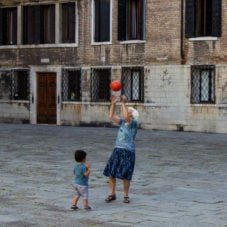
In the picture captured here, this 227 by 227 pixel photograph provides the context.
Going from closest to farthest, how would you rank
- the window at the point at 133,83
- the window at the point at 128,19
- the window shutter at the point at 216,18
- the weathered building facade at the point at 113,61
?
the window shutter at the point at 216,18 < the weathered building facade at the point at 113,61 < the window at the point at 133,83 < the window at the point at 128,19

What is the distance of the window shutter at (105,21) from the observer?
1355 inches

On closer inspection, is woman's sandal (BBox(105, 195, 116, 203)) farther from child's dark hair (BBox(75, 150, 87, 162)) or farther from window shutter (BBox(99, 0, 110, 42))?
window shutter (BBox(99, 0, 110, 42))

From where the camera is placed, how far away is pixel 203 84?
31.4m

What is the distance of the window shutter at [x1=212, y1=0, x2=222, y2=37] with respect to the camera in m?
30.6

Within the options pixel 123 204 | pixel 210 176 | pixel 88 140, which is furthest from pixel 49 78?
pixel 123 204

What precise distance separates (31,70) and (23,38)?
5.18 ft

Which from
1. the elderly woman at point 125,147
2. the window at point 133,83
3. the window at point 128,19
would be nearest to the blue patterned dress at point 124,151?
the elderly woman at point 125,147

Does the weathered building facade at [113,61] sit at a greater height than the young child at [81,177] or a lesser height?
greater

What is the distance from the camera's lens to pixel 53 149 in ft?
72.3

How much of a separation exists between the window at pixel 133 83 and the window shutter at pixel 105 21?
68.5 inches

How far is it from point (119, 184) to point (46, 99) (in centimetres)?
2319

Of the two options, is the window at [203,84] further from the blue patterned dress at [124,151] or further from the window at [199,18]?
the blue patterned dress at [124,151]

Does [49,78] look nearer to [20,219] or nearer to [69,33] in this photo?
[69,33]

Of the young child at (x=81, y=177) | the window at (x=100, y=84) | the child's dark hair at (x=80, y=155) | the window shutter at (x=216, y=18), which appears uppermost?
the window shutter at (x=216, y=18)
